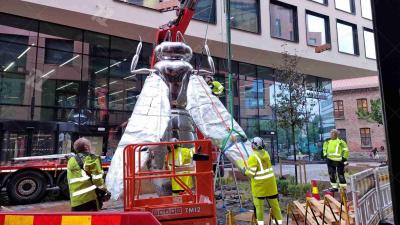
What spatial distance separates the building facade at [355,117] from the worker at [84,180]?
114ft

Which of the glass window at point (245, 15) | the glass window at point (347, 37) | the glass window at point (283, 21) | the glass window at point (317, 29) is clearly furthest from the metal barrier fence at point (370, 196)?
the glass window at point (347, 37)

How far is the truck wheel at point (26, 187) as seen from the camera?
1032 cm

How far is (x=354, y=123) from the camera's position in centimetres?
3725

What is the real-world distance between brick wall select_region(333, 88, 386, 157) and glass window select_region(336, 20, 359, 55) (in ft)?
44.0

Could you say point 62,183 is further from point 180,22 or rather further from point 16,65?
point 16,65

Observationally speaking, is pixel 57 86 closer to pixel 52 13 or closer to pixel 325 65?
pixel 52 13

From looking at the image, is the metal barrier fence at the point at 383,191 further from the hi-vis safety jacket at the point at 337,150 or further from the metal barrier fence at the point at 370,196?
the hi-vis safety jacket at the point at 337,150

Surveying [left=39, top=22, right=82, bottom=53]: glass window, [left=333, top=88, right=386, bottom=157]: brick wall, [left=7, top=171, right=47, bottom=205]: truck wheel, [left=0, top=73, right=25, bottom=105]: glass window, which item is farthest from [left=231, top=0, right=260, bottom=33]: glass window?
[left=333, top=88, right=386, bottom=157]: brick wall

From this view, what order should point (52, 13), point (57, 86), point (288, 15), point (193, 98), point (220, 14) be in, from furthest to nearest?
point (288, 15) → point (220, 14) → point (57, 86) → point (52, 13) → point (193, 98)

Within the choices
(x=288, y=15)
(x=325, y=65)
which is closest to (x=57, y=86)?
(x=288, y=15)

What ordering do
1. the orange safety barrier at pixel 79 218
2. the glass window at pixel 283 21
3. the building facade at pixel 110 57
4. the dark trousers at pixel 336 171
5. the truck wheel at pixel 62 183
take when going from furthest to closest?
the glass window at pixel 283 21, the building facade at pixel 110 57, the truck wheel at pixel 62 183, the dark trousers at pixel 336 171, the orange safety barrier at pixel 79 218

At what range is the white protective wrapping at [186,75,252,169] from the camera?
6016 mm

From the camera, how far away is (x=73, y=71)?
17.1m

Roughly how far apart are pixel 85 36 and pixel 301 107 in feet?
35.3
